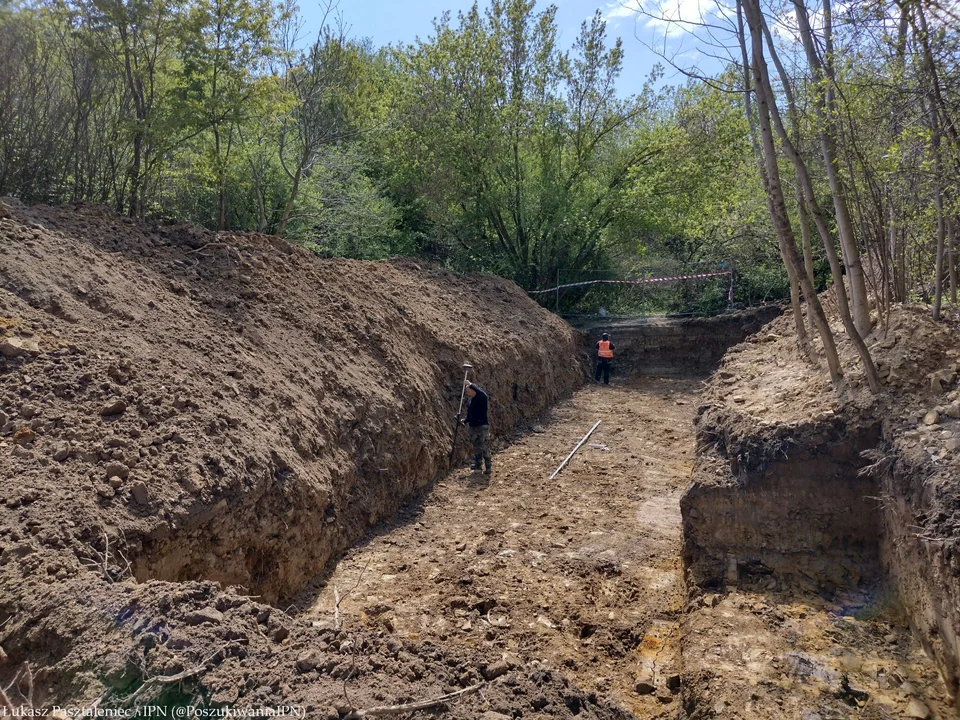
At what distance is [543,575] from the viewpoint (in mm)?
6520

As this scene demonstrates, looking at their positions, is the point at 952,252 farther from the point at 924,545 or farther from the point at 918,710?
the point at 918,710

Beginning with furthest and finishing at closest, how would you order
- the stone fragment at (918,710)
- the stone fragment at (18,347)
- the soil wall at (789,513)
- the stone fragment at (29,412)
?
the soil wall at (789,513), the stone fragment at (18,347), the stone fragment at (29,412), the stone fragment at (918,710)

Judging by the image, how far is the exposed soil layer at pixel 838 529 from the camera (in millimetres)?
4387

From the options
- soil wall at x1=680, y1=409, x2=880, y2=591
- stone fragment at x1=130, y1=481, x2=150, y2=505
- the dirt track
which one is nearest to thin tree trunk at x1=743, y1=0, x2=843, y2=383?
soil wall at x1=680, y1=409, x2=880, y2=591

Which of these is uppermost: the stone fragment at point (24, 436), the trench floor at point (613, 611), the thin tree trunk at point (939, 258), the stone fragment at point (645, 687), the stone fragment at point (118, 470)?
the thin tree trunk at point (939, 258)

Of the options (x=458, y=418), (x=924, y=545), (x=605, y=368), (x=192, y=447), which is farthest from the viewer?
(x=605, y=368)

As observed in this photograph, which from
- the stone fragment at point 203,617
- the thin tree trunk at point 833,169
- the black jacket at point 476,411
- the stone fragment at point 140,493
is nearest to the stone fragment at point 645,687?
the stone fragment at point 203,617

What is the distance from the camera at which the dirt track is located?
17.2 ft

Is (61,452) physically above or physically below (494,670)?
above

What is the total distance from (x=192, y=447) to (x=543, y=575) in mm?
3468

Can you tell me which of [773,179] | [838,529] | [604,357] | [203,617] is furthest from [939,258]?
[604,357]

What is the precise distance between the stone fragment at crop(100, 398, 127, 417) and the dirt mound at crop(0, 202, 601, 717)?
0.12 ft

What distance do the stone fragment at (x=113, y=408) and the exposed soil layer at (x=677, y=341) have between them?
45.8 feet

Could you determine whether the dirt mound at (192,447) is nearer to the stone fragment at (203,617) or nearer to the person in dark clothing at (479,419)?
the stone fragment at (203,617)
